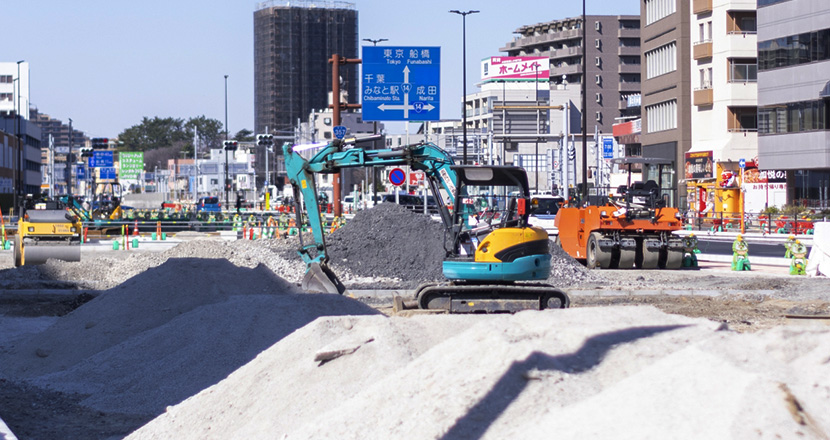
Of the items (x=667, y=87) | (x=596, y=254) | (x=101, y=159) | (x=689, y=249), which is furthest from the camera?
(x=101, y=159)

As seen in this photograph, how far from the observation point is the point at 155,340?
13.9m

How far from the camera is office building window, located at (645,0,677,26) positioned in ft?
224

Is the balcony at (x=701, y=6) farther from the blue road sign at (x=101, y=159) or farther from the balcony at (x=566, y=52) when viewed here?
the balcony at (x=566, y=52)

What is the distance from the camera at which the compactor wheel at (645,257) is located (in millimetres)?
27047

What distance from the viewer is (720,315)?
17.9 metres

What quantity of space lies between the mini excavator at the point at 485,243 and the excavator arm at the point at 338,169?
2 centimetres

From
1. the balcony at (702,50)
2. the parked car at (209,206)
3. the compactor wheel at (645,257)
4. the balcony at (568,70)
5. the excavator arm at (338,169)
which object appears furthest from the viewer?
the balcony at (568,70)

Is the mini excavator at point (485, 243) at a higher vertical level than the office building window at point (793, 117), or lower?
lower

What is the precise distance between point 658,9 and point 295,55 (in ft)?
392

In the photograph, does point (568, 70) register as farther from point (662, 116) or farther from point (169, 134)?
point (169, 134)

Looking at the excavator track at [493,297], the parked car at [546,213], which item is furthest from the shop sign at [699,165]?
the excavator track at [493,297]

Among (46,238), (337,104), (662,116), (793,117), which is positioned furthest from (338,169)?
(662,116)

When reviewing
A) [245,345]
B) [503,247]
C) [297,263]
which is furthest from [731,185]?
[245,345]

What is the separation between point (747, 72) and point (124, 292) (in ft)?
172
